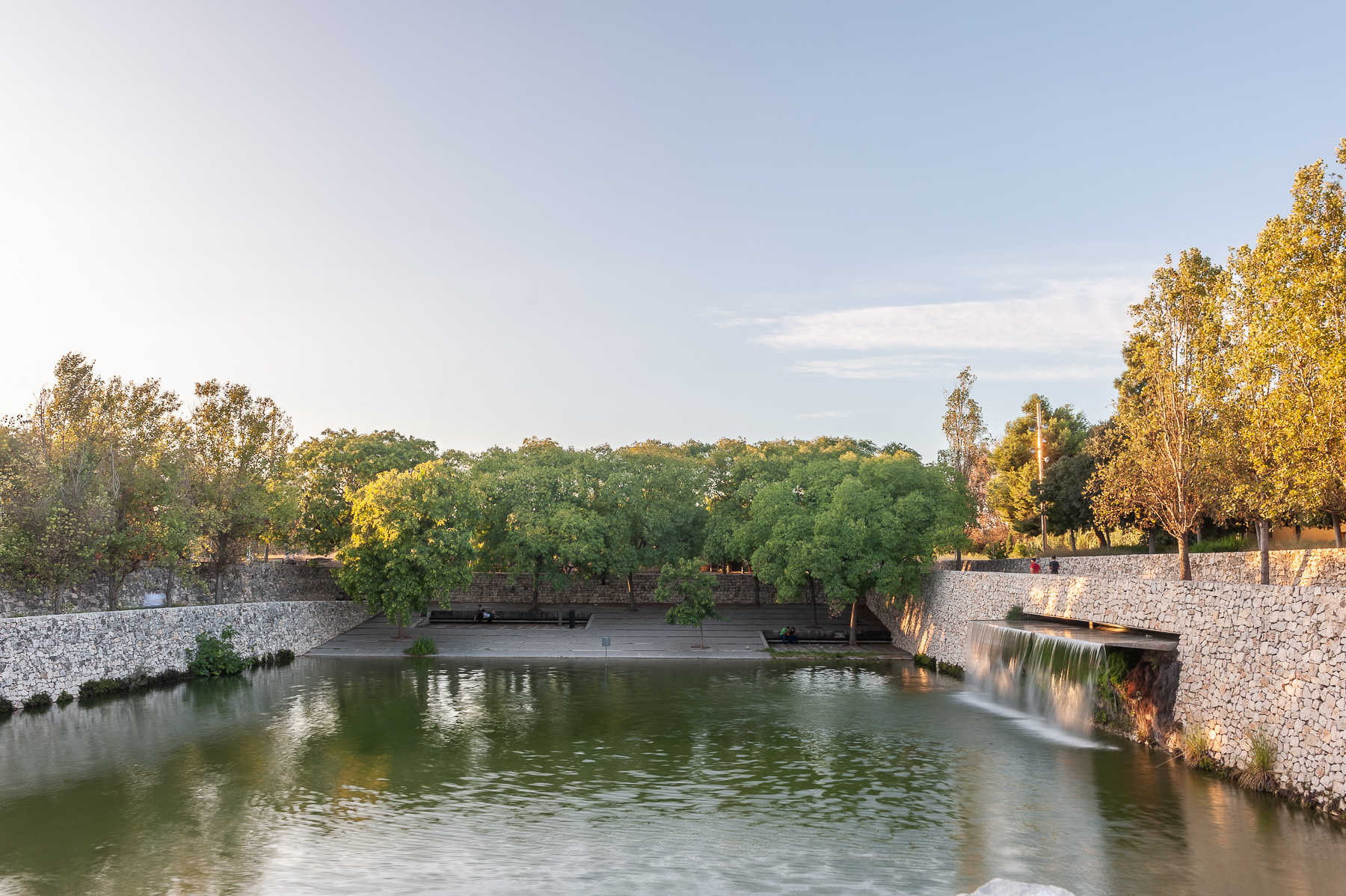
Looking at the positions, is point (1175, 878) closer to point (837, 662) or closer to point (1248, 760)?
point (1248, 760)

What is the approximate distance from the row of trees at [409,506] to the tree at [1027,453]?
14.0 meters

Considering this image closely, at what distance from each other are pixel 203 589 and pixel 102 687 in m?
A: 17.4

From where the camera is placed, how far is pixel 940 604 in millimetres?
46469

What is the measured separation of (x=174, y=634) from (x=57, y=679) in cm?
706

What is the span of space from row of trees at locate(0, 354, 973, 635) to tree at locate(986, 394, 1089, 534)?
550 inches

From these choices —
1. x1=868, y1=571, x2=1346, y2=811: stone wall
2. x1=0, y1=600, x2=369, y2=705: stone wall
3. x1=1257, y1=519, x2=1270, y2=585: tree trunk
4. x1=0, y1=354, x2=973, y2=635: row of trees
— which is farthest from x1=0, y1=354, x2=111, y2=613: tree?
x1=1257, y1=519, x2=1270, y2=585: tree trunk

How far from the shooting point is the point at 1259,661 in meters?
21.2

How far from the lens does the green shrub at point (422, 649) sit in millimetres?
51000

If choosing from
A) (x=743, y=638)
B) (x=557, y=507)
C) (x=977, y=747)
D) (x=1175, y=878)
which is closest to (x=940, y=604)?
(x=743, y=638)

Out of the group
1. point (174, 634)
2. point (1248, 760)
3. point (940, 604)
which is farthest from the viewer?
point (940, 604)

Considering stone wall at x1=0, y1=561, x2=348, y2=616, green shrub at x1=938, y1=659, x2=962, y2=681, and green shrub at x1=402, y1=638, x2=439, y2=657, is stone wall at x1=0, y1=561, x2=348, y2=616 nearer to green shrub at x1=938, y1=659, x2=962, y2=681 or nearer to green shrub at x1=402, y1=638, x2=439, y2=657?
green shrub at x1=402, y1=638, x2=439, y2=657

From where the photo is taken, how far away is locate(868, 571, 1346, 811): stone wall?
742 inches

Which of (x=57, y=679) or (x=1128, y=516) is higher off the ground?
(x=1128, y=516)

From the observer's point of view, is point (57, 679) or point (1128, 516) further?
Answer: point (1128, 516)
